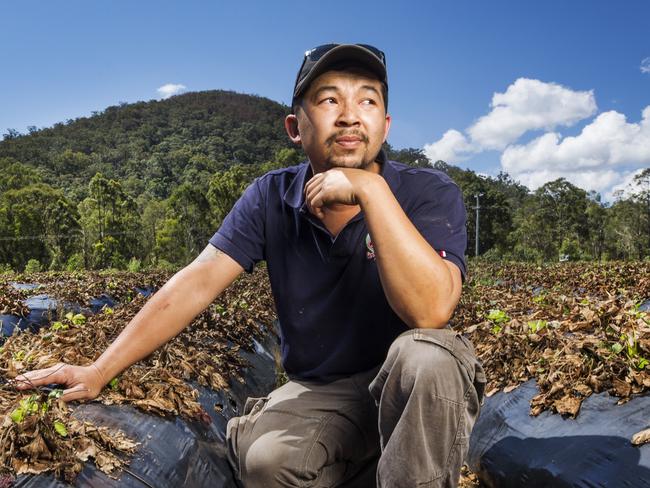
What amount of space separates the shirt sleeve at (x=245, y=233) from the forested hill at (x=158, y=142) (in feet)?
236

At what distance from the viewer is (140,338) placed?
232 cm

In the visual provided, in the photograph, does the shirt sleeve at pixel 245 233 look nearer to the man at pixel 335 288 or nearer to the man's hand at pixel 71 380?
the man at pixel 335 288

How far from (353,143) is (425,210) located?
0.39 meters

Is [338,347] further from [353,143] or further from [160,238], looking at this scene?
[160,238]

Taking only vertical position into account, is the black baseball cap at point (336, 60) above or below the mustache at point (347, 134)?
above

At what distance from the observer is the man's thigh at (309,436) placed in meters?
2.20

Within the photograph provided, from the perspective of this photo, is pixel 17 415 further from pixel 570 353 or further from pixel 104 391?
pixel 570 353

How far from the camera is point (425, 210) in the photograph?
88.5 inches

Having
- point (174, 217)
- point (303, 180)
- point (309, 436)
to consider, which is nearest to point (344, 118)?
point (303, 180)

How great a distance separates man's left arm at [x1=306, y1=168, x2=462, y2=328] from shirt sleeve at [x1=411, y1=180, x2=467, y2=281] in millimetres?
164

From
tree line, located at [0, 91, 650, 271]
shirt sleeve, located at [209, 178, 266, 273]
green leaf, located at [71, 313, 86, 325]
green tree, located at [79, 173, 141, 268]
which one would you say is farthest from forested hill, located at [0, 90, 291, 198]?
shirt sleeve, located at [209, 178, 266, 273]

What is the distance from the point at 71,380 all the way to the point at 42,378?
0.36ft

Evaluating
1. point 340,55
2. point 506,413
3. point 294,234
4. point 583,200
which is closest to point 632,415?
point 506,413

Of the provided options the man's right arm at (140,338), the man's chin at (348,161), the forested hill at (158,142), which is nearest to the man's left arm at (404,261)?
the man's chin at (348,161)
